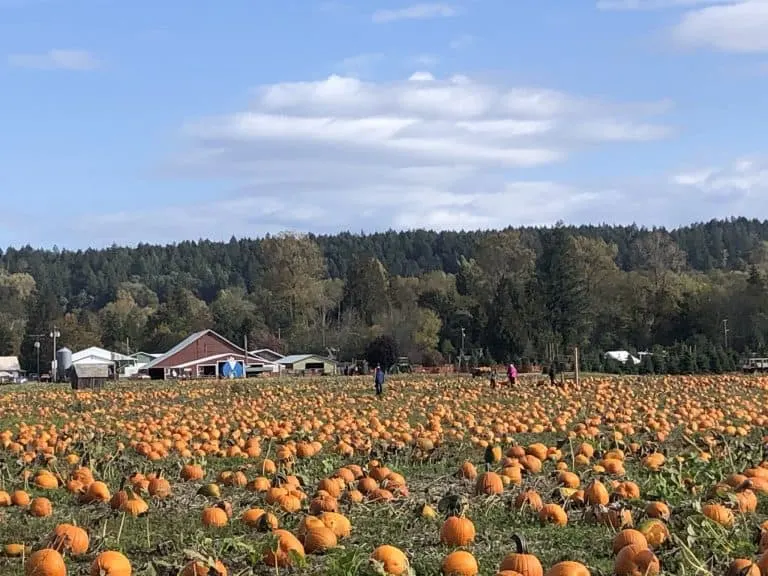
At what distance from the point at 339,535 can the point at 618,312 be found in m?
87.5

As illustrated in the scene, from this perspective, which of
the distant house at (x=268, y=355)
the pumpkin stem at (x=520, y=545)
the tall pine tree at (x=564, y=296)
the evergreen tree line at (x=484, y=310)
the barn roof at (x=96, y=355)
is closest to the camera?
the pumpkin stem at (x=520, y=545)

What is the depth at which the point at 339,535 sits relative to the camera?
23.6 feet

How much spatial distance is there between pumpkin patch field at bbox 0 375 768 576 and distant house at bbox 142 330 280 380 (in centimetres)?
6280

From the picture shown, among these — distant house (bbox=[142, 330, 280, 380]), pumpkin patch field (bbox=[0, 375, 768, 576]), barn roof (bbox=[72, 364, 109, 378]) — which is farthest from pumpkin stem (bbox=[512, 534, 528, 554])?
distant house (bbox=[142, 330, 280, 380])

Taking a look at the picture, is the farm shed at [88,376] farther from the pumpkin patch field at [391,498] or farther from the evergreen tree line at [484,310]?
the evergreen tree line at [484,310]

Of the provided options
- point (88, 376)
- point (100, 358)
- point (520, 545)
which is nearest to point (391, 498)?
point (520, 545)

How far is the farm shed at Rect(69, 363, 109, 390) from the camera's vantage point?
38781 millimetres

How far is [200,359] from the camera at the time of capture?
8262cm

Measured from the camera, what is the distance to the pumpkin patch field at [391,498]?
20.4ft

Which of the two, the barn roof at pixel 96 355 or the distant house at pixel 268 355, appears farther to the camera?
the barn roof at pixel 96 355

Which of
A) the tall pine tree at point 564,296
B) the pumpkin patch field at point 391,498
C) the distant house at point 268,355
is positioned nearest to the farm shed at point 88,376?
the pumpkin patch field at point 391,498

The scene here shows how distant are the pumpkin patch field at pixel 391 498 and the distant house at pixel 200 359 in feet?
206

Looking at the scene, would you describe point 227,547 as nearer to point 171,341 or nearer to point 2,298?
point 171,341

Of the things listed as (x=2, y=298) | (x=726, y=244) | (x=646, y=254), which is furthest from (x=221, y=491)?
(x=726, y=244)
